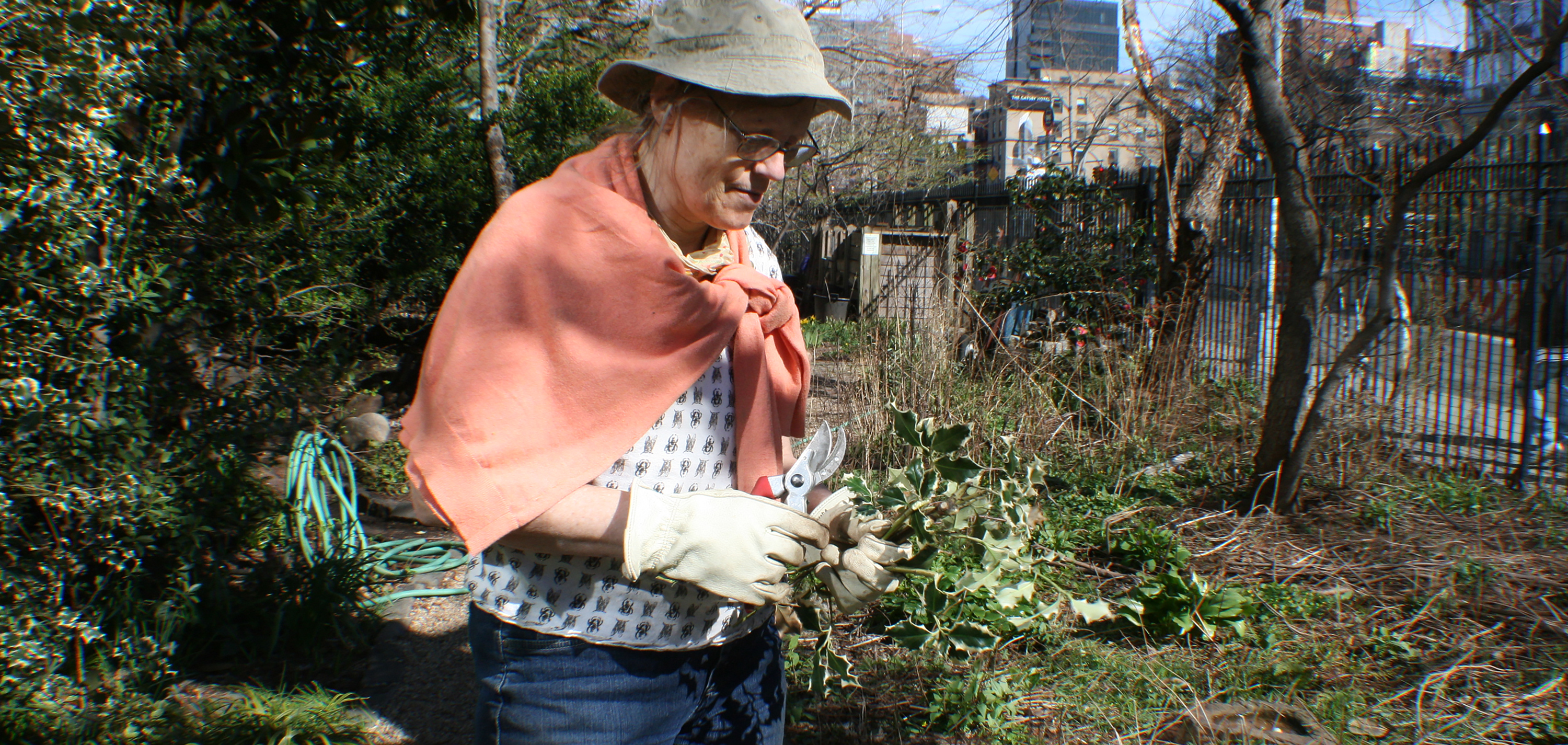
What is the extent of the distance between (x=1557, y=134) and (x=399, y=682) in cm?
694

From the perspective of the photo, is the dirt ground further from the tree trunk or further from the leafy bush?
the tree trunk

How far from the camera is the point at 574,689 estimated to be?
1428 mm

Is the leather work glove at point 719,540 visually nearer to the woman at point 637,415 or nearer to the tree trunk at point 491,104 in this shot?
the woman at point 637,415

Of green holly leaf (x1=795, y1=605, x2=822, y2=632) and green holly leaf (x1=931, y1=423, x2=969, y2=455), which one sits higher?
green holly leaf (x1=931, y1=423, x2=969, y2=455)

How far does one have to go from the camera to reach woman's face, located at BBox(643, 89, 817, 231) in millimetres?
1414

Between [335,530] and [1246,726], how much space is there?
129 inches

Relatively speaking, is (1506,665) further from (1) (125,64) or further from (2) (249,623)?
(1) (125,64)

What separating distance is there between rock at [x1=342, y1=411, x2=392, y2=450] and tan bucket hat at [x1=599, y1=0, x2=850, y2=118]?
4.76 meters

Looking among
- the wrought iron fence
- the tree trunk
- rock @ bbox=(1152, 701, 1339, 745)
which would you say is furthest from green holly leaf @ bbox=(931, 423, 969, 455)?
the tree trunk

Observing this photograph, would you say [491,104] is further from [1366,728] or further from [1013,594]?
[1366,728]

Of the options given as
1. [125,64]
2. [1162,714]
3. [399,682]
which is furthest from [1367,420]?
[125,64]

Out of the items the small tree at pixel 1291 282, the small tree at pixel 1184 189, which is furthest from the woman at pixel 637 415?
the small tree at pixel 1184 189

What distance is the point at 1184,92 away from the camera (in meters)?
9.27

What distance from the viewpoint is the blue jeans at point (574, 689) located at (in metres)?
1.42
